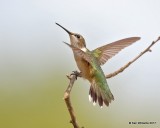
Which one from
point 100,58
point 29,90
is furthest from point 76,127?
point 29,90

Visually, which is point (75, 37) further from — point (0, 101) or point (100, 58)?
point (0, 101)

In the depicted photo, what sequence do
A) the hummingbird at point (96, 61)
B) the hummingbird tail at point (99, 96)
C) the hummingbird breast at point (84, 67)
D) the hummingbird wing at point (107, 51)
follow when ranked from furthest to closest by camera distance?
the hummingbird wing at point (107, 51) < the hummingbird breast at point (84, 67) < the hummingbird at point (96, 61) < the hummingbird tail at point (99, 96)

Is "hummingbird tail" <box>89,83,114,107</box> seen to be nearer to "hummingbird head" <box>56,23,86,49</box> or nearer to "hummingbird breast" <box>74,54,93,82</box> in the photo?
"hummingbird breast" <box>74,54,93,82</box>

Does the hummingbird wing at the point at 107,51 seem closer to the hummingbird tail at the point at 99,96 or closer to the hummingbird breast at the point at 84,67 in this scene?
the hummingbird breast at the point at 84,67

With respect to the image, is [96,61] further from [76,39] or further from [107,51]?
[76,39]

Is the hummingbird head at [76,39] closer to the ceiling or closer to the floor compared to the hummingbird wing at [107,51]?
closer to the ceiling

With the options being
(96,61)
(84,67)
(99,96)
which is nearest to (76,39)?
→ (84,67)

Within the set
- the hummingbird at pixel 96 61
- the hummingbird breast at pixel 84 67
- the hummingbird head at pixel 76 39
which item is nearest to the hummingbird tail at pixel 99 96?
the hummingbird at pixel 96 61

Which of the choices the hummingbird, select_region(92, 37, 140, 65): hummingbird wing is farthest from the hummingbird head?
select_region(92, 37, 140, 65): hummingbird wing
